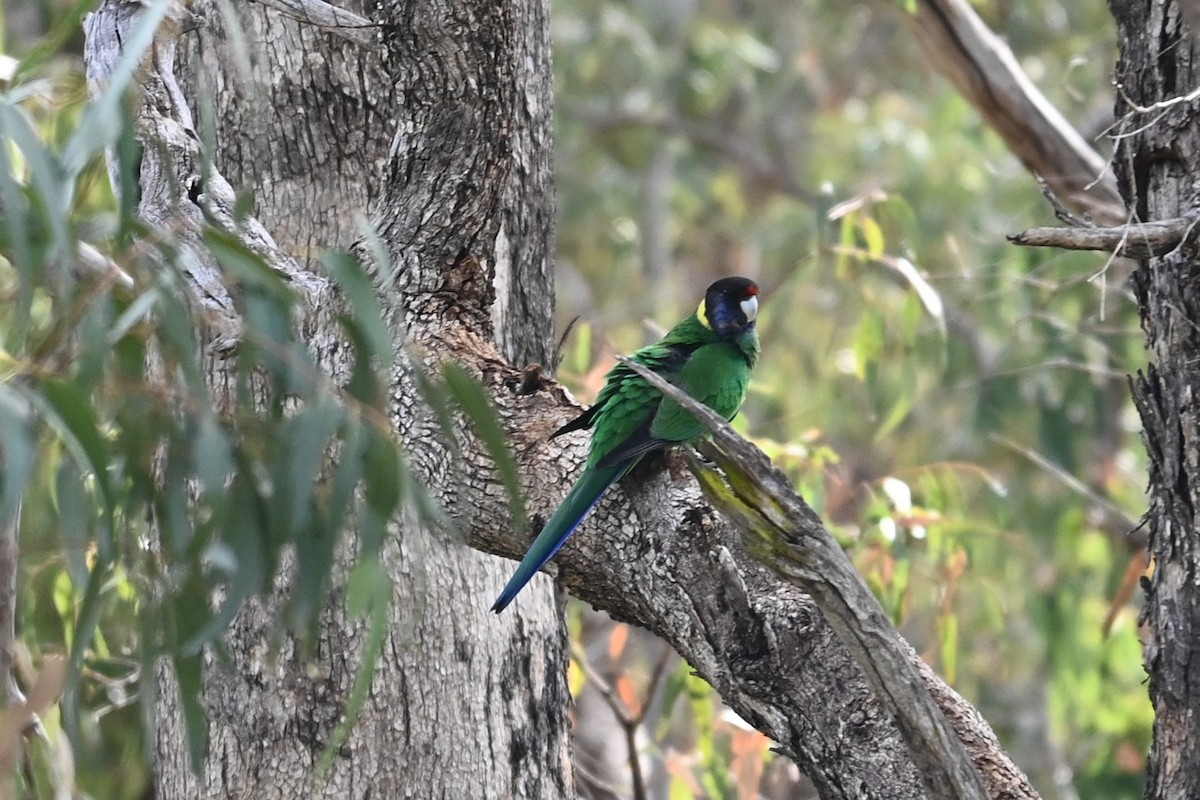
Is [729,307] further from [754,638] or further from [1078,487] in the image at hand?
[754,638]

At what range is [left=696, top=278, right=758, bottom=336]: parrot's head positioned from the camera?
2895mm

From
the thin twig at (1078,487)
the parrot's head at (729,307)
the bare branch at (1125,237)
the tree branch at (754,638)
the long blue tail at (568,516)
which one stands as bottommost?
the tree branch at (754,638)

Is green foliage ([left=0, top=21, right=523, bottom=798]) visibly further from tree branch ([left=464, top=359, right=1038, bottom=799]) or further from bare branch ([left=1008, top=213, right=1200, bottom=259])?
bare branch ([left=1008, top=213, right=1200, bottom=259])

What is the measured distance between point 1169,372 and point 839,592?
58cm

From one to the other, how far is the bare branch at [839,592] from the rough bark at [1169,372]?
1.11 ft

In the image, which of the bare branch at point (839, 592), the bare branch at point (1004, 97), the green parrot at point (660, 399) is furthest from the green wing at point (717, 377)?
the bare branch at point (1004, 97)

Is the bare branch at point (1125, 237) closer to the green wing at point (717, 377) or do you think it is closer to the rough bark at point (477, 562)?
the rough bark at point (477, 562)

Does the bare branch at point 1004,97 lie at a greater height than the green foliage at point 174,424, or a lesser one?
greater

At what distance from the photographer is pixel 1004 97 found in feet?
11.6

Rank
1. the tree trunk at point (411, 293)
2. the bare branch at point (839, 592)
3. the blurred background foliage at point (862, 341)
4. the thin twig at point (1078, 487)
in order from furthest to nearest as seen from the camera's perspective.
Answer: the blurred background foliage at point (862, 341), the thin twig at point (1078, 487), the tree trunk at point (411, 293), the bare branch at point (839, 592)

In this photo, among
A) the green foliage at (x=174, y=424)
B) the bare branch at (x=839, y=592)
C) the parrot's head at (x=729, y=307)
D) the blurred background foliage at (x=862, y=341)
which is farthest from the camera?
the blurred background foliage at (x=862, y=341)

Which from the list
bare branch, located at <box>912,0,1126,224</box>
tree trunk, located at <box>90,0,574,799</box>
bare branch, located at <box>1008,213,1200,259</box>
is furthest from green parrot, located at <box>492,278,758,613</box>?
bare branch, located at <box>912,0,1126,224</box>

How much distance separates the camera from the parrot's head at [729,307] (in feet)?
9.50

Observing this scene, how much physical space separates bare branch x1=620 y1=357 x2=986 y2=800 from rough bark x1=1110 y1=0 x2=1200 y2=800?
338mm
